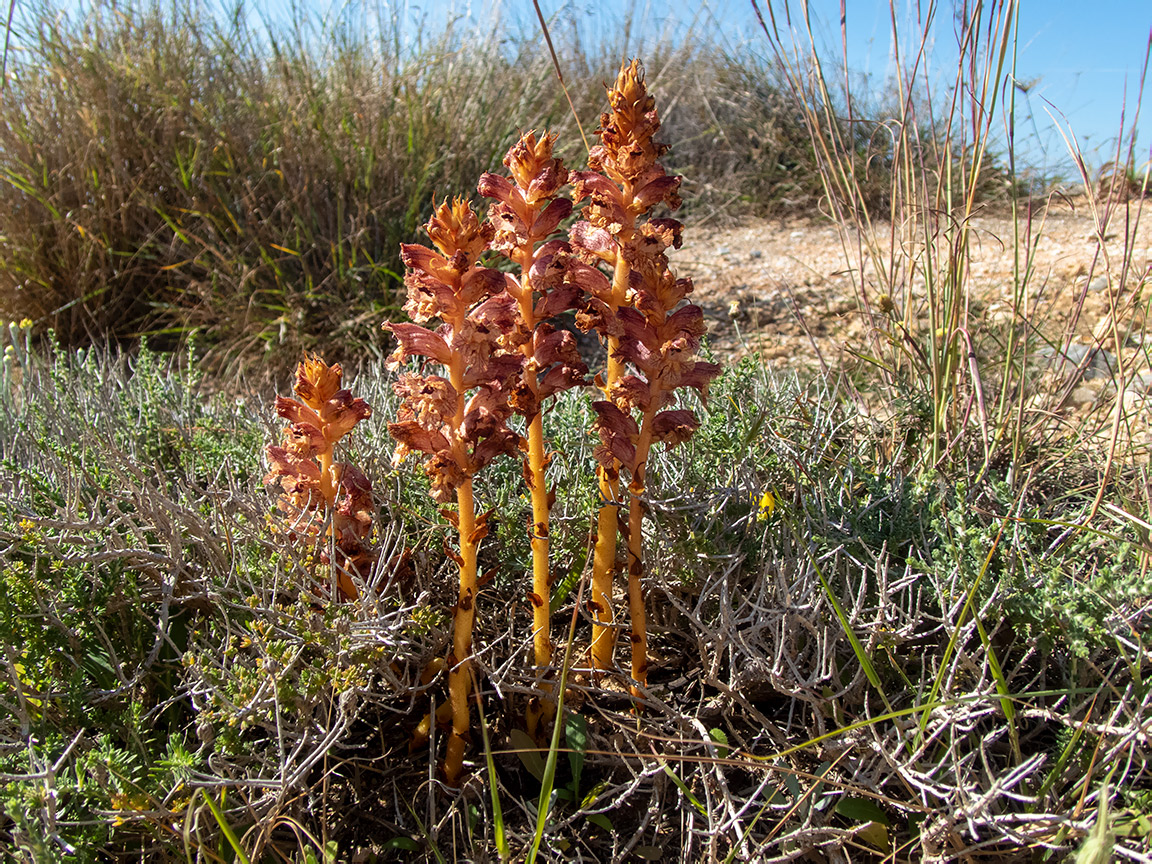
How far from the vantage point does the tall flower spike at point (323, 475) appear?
1209 mm

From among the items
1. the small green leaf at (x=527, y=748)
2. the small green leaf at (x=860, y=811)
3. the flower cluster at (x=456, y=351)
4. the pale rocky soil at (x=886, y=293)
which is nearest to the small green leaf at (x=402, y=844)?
the small green leaf at (x=527, y=748)

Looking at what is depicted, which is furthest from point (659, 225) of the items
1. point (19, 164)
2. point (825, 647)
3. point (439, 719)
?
Answer: point (19, 164)

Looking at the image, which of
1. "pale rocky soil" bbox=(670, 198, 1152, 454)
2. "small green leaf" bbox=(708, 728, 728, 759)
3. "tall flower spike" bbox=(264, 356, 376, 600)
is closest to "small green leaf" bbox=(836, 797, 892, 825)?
"small green leaf" bbox=(708, 728, 728, 759)

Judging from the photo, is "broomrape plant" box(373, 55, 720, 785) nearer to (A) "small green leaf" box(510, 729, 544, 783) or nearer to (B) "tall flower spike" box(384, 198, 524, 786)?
(B) "tall flower spike" box(384, 198, 524, 786)

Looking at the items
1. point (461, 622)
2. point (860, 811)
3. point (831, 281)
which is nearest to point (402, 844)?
point (461, 622)

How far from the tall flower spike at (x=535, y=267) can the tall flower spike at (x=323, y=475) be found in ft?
0.95

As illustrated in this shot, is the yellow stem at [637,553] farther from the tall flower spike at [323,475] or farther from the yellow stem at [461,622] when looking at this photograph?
the tall flower spike at [323,475]

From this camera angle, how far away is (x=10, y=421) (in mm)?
2305

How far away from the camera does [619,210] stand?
3.68 feet

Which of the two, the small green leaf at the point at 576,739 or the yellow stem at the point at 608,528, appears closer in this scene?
the yellow stem at the point at 608,528

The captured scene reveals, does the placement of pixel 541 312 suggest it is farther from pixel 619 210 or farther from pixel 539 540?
pixel 539 540

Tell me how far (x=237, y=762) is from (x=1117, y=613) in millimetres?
1433

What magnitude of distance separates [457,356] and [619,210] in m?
0.31

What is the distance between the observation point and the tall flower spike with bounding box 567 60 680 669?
1.10m
